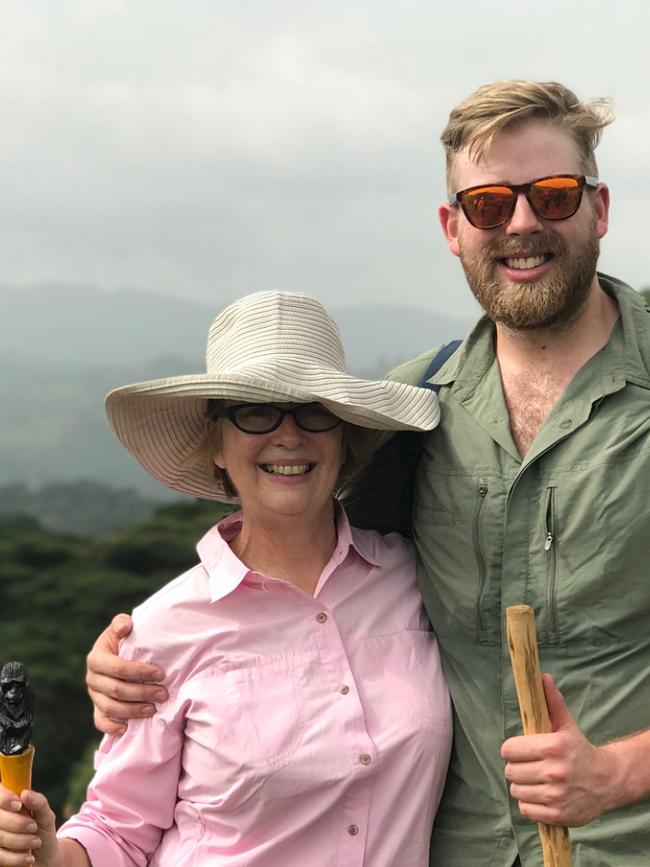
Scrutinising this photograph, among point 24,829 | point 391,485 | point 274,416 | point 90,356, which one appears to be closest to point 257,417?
point 274,416

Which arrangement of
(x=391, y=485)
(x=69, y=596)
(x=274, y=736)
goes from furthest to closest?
(x=69, y=596)
(x=391, y=485)
(x=274, y=736)

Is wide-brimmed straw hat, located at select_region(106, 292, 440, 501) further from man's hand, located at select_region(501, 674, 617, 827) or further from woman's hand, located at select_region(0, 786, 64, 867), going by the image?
woman's hand, located at select_region(0, 786, 64, 867)

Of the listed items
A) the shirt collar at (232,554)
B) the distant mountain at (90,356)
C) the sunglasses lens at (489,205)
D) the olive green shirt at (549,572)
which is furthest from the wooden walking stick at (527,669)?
the distant mountain at (90,356)

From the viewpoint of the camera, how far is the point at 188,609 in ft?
11.7

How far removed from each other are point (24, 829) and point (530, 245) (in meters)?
1.91

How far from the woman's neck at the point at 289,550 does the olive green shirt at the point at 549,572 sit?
299mm

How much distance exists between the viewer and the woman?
3.41m

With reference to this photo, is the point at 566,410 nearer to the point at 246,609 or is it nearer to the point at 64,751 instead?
the point at 246,609

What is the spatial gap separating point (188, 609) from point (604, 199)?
5.20ft

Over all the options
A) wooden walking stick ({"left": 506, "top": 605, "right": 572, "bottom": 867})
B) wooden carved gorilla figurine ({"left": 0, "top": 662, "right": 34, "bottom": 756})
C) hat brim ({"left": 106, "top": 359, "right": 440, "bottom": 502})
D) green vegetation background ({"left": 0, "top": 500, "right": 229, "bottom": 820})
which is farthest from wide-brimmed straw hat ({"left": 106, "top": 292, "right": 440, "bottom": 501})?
green vegetation background ({"left": 0, "top": 500, "right": 229, "bottom": 820})

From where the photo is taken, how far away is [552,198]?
359 centimetres

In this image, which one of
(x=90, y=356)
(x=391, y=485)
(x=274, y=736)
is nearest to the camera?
(x=274, y=736)

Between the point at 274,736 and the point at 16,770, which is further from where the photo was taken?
the point at 274,736

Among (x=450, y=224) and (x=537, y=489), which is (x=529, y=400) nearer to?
(x=537, y=489)
